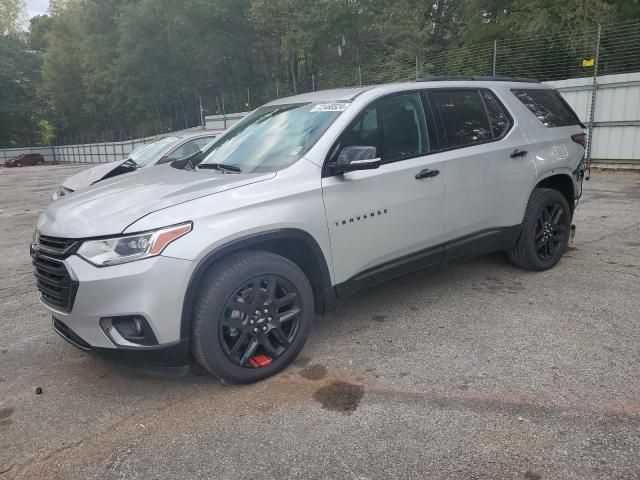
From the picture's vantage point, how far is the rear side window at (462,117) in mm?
4012

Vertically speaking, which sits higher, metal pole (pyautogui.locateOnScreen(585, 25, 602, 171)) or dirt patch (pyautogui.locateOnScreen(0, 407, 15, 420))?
metal pole (pyautogui.locateOnScreen(585, 25, 602, 171))

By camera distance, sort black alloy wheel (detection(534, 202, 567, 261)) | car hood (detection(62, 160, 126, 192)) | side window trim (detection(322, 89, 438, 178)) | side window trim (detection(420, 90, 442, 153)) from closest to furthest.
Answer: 1. side window trim (detection(322, 89, 438, 178))
2. side window trim (detection(420, 90, 442, 153))
3. black alloy wheel (detection(534, 202, 567, 261))
4. car hood (detection(62, 160, 126, 192))

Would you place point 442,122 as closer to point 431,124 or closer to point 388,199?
point 431,124

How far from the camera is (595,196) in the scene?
940cm

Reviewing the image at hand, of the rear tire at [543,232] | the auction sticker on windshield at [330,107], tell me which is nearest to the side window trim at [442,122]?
the rear tire at [543,232]

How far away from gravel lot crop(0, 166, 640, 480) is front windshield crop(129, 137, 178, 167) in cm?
381

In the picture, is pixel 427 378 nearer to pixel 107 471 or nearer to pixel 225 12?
pixel 107 471

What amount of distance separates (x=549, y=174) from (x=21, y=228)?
331 inches

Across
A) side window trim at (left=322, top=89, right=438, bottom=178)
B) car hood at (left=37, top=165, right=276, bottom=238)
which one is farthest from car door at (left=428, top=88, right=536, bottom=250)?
car hood at (left=37, top=165, right=276, bottom=238)

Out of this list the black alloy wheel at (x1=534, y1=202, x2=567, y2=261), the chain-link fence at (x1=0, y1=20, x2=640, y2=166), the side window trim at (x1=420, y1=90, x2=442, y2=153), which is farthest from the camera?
the chain-link fence at (x1=0, y1=20, x2=640, y2=166)

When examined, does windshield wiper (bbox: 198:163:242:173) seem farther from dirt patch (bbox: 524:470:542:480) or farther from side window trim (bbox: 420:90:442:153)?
dirt patch (bbox: 524:470:542:480)

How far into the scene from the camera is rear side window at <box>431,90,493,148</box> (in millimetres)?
4012

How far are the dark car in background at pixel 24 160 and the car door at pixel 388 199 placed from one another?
170 feet

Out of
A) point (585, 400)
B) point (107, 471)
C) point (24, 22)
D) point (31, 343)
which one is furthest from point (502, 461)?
point (24, 22)
